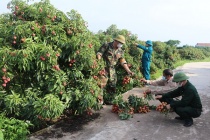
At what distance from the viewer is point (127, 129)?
220 inches

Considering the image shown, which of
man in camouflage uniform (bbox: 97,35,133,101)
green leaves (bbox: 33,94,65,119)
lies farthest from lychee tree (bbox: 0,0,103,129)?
man in camouflage uniform (bbox: 97,35,133,101)

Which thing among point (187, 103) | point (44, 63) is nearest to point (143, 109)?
point (187, 103)

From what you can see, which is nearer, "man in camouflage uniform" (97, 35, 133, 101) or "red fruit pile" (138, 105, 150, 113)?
"red fruit pile" (138, 105, 150, 113)

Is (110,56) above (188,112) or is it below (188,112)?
above

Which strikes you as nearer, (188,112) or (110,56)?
(188,112)

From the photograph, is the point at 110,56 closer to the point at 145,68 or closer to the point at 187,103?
the point at 187,103

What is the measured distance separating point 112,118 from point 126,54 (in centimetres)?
410

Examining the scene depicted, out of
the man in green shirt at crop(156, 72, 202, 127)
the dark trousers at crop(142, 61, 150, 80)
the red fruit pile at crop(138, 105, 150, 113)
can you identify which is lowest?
the red fruit pile at crop(138, 105, 150, 113)

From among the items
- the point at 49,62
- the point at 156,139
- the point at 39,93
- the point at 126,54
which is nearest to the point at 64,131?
the point at 39,93

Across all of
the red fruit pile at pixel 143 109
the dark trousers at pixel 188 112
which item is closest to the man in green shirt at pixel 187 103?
the dark trousers at pixel 188 112

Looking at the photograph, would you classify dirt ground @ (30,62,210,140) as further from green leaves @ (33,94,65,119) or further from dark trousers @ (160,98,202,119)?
green leaves @ (33,94,65,119)

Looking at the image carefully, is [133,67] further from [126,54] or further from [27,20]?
[27,20]

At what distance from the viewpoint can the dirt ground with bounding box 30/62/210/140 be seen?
17.2ft

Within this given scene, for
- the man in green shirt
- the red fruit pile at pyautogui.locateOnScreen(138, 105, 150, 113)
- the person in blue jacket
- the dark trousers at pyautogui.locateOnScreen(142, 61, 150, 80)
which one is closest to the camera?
the man in green shirt
